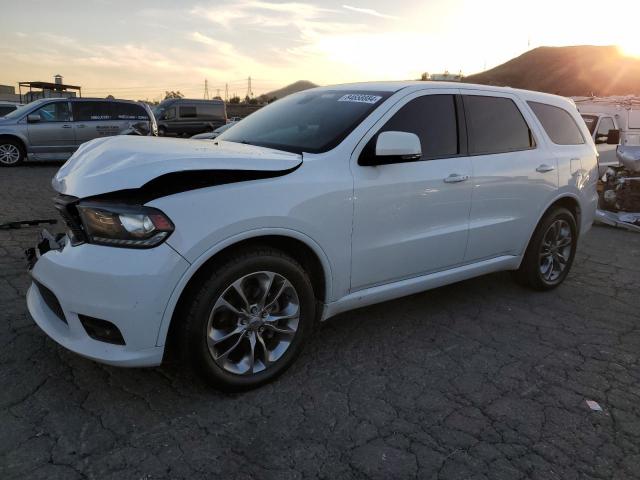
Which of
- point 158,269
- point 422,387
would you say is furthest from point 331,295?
point 158,269

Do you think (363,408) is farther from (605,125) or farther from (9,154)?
(9,154)

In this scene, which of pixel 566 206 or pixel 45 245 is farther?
pixel 566 206

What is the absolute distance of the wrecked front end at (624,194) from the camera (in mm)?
8227

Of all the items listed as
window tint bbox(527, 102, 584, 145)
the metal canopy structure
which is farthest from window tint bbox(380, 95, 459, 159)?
the metal canopy structure

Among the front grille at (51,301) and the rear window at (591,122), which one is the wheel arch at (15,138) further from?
the rear window at (591,122)

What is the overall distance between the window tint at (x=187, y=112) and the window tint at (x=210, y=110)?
10.6 inches

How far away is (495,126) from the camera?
4.10m

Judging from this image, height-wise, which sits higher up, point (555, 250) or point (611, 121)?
point (611, 121)

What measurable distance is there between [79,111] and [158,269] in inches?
508

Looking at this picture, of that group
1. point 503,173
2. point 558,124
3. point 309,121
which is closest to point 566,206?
point 558,124

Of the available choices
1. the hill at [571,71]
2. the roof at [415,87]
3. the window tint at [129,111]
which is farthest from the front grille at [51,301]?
the hill at [571,71]

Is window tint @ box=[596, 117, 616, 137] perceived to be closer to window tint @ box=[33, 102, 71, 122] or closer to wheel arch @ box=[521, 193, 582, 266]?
wheel arch @ box=[521, 193, 582, 266]

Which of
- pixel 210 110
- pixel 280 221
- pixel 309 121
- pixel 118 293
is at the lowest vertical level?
pixel 118 293

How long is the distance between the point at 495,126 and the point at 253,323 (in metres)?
2.59
